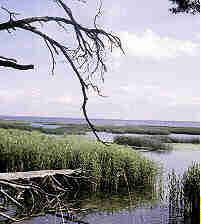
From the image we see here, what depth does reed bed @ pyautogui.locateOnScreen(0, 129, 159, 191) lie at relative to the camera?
3279 millimetres

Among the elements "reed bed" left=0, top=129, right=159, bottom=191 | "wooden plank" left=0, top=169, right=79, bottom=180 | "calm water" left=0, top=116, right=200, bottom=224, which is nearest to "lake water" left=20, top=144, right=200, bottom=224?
"calm water" left=0, top=116, right=200, bottom=224

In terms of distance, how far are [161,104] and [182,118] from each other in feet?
0.60

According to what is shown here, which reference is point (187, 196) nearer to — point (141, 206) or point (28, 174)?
point (141, 206)

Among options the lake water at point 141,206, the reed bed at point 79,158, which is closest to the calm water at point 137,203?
the lake water at point 141,206

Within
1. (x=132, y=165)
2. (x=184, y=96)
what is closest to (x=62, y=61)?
(x=184, y=96)

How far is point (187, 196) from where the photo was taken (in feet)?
9.67

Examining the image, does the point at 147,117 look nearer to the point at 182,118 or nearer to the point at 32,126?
the point at 182,118

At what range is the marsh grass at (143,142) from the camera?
11.3 ft

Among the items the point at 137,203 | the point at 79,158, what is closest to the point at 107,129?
the point at 79,158

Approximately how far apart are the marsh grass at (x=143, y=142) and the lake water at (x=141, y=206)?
0.21 feet

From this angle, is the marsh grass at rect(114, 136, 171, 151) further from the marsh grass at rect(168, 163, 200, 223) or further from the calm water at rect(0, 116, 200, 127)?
the marsh grass at rect(168, 163, 200, 223)

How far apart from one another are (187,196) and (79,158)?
958 millimetres

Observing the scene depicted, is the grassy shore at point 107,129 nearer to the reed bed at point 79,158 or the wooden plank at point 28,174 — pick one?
the reed bed at point 79,158

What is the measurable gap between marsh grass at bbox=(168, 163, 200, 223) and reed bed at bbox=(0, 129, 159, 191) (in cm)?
42
